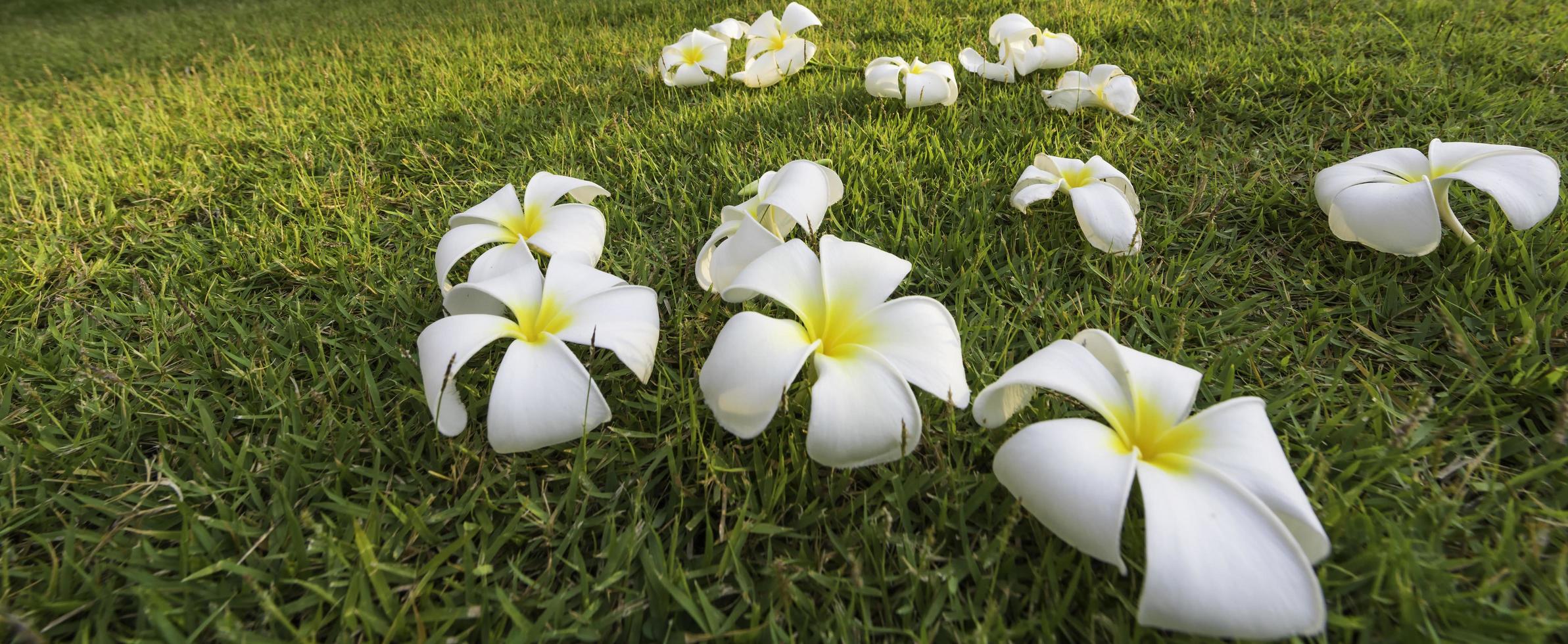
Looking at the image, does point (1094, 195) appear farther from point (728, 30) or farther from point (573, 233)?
point (728, 30)

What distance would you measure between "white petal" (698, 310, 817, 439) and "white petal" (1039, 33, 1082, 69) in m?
2.06

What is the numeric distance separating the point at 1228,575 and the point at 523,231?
1.42 metres

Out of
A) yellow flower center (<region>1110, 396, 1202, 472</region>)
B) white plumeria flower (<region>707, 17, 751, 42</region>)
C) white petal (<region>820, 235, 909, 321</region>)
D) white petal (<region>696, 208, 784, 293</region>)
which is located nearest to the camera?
Result: yellow flower center (<region>1110, 396, 1202, 472</region>)

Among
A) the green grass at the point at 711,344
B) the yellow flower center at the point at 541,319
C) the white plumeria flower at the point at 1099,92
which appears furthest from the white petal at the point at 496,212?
the white plumeria flower at the point at 1099,92

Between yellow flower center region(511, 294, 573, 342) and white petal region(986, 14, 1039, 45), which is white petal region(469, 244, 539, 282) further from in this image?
white petal region(986, 14, 1039, 45)

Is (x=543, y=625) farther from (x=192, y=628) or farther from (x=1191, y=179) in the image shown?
(x=1191, y=179)

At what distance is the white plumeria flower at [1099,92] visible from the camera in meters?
2.12

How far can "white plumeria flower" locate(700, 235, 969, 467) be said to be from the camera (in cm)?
89

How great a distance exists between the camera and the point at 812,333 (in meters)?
1.04

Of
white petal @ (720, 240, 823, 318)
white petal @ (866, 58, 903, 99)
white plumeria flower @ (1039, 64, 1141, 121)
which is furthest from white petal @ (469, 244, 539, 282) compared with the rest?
white plumeria flower @ (1039, 64, 1141, 121)

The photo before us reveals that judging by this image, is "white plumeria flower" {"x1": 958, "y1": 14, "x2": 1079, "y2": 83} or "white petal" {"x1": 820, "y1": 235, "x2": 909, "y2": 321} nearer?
"white petal" {"x1": 820, "y1": 235, "x2": 909, "y2": 321}

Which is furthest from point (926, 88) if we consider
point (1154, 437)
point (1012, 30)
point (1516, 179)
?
point (1154, 437)

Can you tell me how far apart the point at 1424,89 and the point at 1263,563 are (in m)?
2.43

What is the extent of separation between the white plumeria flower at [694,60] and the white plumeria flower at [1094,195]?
142cm
